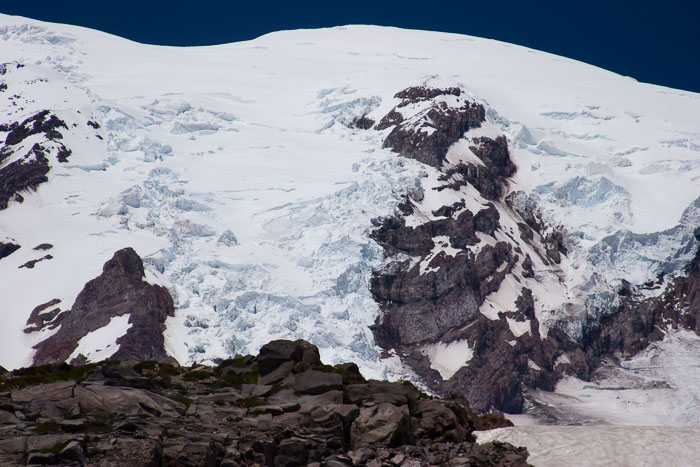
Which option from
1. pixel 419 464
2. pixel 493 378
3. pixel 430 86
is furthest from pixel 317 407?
pixel 430 86

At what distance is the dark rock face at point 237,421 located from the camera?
82.0 ft

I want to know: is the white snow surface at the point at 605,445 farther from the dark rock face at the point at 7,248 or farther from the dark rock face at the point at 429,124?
the dark rock face at the point at 429,124

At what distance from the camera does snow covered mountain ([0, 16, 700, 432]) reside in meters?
124

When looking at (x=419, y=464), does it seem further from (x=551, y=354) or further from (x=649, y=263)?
(x=649, y=263)

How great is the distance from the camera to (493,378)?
13712 cm

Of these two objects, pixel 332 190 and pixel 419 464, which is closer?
pixel 419 464

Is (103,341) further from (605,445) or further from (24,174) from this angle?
(605,445)

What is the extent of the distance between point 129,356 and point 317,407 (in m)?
88.4

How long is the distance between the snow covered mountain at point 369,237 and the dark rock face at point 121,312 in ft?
1.25

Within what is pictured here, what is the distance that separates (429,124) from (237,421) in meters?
153

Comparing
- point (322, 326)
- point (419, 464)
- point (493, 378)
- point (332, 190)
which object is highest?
point (419, 464)

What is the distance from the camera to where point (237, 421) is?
97.0ft

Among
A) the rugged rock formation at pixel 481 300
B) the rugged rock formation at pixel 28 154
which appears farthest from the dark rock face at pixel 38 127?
the rugged rock formation at pixel 481 300

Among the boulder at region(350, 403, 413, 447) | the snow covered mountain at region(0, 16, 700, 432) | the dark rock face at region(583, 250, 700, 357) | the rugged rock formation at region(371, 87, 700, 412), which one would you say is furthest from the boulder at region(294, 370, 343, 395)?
the dark rock face at region(583, 250, 700, 357)
